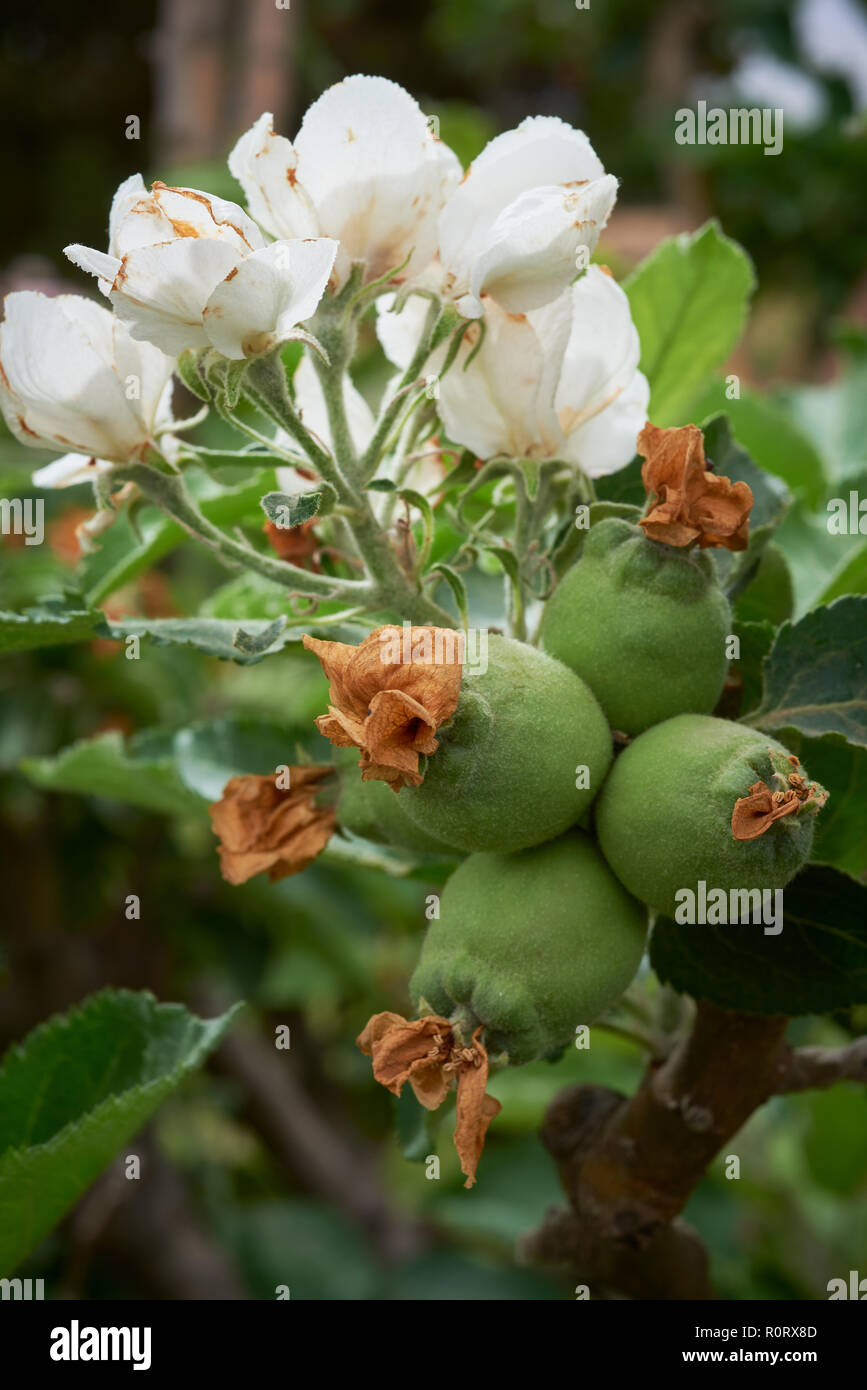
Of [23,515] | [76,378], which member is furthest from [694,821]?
[23,515]

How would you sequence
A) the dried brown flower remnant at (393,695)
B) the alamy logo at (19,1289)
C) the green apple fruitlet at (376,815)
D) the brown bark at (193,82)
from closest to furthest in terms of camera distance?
the dried brown flower remnant at (393,695) < the green apple fruitlet at (376,815) < the alamy logo at (19,1289) < the brown bark at (193,82)

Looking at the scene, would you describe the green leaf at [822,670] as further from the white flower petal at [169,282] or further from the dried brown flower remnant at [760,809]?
the white flower petal at [169,282]

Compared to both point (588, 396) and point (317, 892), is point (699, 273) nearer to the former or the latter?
point (588, 396)

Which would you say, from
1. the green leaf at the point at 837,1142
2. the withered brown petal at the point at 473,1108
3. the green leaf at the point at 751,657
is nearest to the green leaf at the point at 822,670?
the green leaf at the point at 751,657

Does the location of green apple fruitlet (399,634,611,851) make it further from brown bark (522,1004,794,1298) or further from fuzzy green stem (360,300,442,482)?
brown bark (522,1004,794,1298)

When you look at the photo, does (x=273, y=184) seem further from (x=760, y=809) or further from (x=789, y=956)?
(x=789, y=956)
